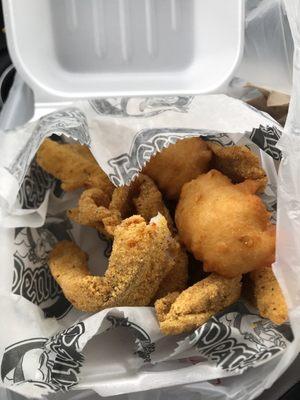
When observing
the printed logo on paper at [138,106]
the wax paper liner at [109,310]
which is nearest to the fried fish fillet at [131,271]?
the wax paper liner at [109,310]

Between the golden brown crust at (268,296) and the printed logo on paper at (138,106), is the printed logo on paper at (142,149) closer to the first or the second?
the printed logo on paper at (138,106)

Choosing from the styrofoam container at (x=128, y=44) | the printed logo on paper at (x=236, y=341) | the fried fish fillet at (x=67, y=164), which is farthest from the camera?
the styrofoam container at (x=128, y=44)

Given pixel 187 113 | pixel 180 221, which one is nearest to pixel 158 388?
pixel 180 221

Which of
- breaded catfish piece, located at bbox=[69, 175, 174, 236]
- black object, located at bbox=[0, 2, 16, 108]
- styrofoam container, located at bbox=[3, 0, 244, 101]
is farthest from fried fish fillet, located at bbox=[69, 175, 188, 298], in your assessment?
black object, located at bbox=[0, 2, 16, 108]

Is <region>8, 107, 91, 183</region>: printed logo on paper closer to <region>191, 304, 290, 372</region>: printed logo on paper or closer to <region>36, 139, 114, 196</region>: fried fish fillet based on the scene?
<region>36, 139, 114, 196</region>: fried fish fillet

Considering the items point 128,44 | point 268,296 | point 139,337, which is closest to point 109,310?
point 139,337

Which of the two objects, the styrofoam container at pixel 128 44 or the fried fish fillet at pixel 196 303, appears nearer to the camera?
the fried fish fillet at pixel 196 303

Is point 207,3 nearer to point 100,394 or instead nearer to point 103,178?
point 103,178
